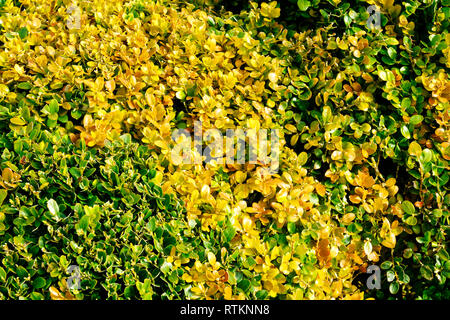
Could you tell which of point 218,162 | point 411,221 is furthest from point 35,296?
point 411,221

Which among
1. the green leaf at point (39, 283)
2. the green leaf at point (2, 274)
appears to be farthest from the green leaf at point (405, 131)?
the green leaf at point (2, 274)

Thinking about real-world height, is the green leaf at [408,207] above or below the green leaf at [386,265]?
above

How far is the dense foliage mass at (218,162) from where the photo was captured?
72.5 inches

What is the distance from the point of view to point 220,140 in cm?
222

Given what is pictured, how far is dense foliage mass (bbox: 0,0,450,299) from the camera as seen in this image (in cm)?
184

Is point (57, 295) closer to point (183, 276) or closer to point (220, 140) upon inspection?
point (183, 276)

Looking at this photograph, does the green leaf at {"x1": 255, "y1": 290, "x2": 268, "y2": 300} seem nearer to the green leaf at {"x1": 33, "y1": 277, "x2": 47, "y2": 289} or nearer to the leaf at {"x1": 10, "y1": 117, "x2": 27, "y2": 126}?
the green leaf at {"x1": 33, "y1": 277, "x2": 47, "y2": 289}

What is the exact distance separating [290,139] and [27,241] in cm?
142

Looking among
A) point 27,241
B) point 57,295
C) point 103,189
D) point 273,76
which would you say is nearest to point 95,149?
point 103,189

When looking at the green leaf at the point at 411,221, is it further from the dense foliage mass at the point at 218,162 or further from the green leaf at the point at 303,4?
the green leaf at the point at 303,4

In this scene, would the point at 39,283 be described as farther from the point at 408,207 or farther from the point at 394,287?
the point at 408,207

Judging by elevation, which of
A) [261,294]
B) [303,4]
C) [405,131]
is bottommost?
[261,294]

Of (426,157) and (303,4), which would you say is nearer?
(426,157)

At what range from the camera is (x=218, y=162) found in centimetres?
221
